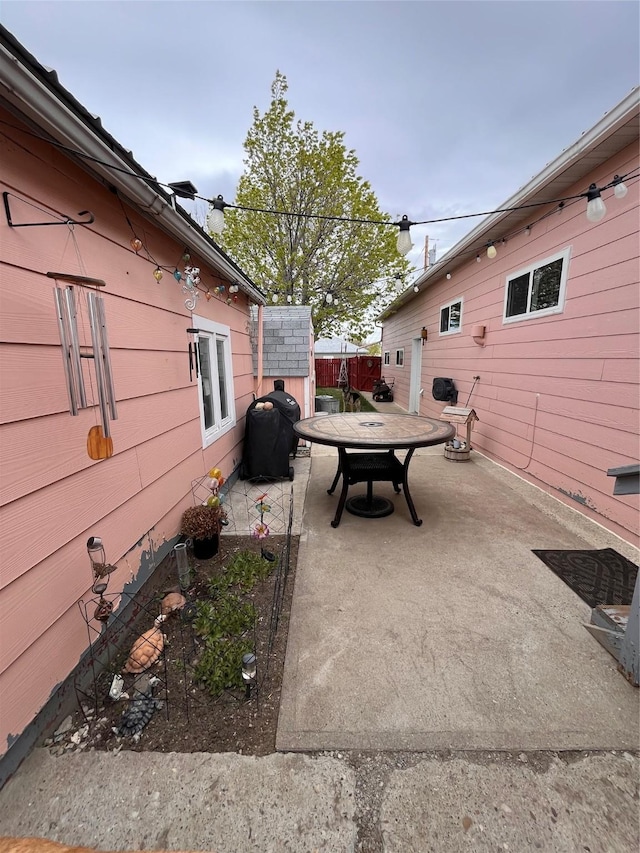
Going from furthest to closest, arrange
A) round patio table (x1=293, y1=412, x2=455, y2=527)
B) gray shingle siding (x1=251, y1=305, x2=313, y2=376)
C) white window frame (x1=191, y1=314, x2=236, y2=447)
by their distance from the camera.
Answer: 1. gray shingle siding (x1=251, y1=305, x2=313, y2=376)
2. white window frame (x1=191, y1=314, x2=236, y2=447)
3. round patio table (x1=293, y1=412, x2=455, y2=527)

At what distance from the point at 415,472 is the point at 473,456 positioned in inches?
51.4

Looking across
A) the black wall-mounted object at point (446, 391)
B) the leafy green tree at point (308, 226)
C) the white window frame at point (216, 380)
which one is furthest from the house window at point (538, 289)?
the leafy green tree at point (308, 226)

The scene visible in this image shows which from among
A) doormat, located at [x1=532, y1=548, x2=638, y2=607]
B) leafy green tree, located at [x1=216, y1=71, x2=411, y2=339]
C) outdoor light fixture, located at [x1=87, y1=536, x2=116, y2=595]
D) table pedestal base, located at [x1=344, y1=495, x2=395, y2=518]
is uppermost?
leafy green tree, located at [x1=216, y1=71, x2=411, y2=339]

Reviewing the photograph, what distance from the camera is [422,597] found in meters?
2.19

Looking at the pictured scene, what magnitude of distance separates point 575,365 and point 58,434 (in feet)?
13.7

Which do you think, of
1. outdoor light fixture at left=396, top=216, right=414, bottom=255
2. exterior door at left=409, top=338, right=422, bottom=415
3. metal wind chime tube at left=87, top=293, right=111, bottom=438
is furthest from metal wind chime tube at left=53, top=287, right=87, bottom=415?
exterior door at left=409, top=338, right=422, bottom=415

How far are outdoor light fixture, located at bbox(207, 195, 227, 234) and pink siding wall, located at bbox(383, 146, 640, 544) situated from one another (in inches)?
126

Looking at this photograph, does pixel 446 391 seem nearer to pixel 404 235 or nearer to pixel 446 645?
pixel 404 235

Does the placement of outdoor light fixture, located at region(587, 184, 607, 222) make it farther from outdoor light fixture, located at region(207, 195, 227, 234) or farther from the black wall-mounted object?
the black wall-mounted object

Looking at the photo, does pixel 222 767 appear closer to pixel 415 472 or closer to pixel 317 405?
pixel 415 472

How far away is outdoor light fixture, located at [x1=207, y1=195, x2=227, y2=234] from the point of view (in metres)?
2.23

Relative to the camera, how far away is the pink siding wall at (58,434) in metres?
1.28

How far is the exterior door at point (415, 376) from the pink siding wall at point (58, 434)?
724 cm

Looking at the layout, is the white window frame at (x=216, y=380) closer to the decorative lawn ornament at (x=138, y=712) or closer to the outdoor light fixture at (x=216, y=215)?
the outdoor light fixture at (x=216, y=215)
